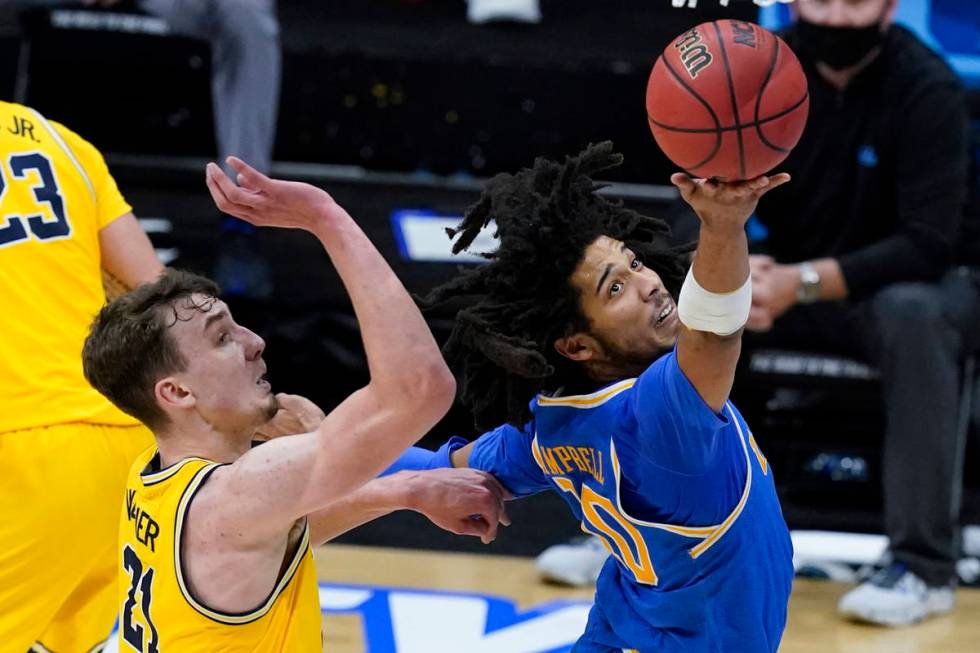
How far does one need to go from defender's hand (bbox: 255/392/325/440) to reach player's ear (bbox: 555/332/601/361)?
0.60 meters

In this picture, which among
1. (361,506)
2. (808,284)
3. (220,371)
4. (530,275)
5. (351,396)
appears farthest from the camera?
(808,284)

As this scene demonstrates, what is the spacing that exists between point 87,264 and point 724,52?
1938 millimetres

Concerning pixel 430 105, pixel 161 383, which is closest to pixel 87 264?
pixel 161 383

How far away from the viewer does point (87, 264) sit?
3754mm

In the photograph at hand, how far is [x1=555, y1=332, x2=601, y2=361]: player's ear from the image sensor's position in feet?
10.0

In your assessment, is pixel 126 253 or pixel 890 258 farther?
pixel 890 258

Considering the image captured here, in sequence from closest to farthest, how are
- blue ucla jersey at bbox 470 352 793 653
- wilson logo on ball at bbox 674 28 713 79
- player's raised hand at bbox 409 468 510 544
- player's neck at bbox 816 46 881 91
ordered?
wilson logo on ball at bbox 674 28 713 79 → blue ucla jersey at bbox 470 352 793 653 → player's raised hand at bbox 409 468 510 544 → player's neck at bbox 816 46 881 91

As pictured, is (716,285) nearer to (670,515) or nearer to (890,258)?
(670,515)

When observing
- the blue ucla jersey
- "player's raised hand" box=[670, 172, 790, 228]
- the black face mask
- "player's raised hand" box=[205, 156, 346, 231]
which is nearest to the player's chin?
"player's raised hand" box=[205, 156, 346, 231]

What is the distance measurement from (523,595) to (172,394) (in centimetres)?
259

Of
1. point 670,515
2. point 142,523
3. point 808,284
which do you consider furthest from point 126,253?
point 808,284

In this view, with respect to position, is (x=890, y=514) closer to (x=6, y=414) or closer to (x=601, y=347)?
(x=601, y=347)

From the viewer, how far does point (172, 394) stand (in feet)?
9.31

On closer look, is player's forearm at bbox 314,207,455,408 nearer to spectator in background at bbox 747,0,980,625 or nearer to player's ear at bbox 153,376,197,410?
player's ear at bbox 153,376,197,410
